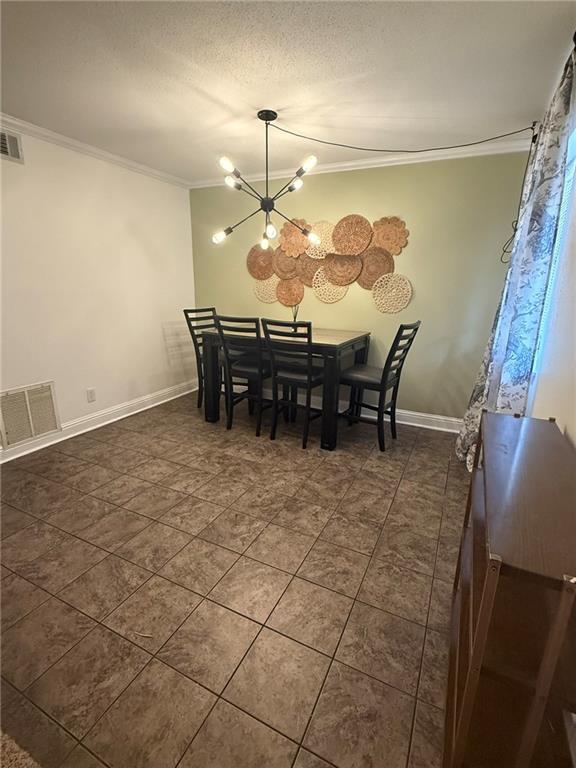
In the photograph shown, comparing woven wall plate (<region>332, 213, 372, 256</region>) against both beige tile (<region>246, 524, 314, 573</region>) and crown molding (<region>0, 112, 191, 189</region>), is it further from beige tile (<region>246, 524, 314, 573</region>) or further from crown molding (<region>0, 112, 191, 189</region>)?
beige tile (<region>246, 524, 314, 573</region>)

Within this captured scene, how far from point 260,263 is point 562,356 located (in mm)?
2900

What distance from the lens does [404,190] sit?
2.95 metres

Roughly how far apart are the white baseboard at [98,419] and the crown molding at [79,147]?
2153 mm

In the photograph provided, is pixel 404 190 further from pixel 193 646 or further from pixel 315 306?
pixel 193 646

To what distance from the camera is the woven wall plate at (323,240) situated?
10.7 feet

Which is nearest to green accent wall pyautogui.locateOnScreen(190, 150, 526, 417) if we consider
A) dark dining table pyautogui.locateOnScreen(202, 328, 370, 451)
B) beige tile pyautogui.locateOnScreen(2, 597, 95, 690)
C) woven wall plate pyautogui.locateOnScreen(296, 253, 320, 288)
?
woven wall plate pyautogui.locateOnScreen(296, 253, 320, 288)

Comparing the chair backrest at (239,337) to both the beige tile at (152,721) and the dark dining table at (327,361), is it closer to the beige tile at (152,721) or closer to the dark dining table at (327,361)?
the dark dining table at (327,361)

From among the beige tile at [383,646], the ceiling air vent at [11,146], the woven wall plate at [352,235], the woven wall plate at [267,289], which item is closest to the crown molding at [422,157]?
the woven wall plate at [352,235]

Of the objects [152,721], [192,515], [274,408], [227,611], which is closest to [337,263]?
[274,408]

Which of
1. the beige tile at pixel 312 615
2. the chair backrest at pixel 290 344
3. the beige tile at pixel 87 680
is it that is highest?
the chair backrest at pixel 290 344

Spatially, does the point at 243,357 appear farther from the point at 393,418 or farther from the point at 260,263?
the point at 393,418

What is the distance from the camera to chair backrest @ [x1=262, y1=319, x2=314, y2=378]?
2.57m

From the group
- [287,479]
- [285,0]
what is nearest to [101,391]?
[287,479]

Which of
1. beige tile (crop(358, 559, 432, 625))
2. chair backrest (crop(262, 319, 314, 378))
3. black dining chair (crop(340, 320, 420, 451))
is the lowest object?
beige tile (crop(358, 559, 432, 625))
